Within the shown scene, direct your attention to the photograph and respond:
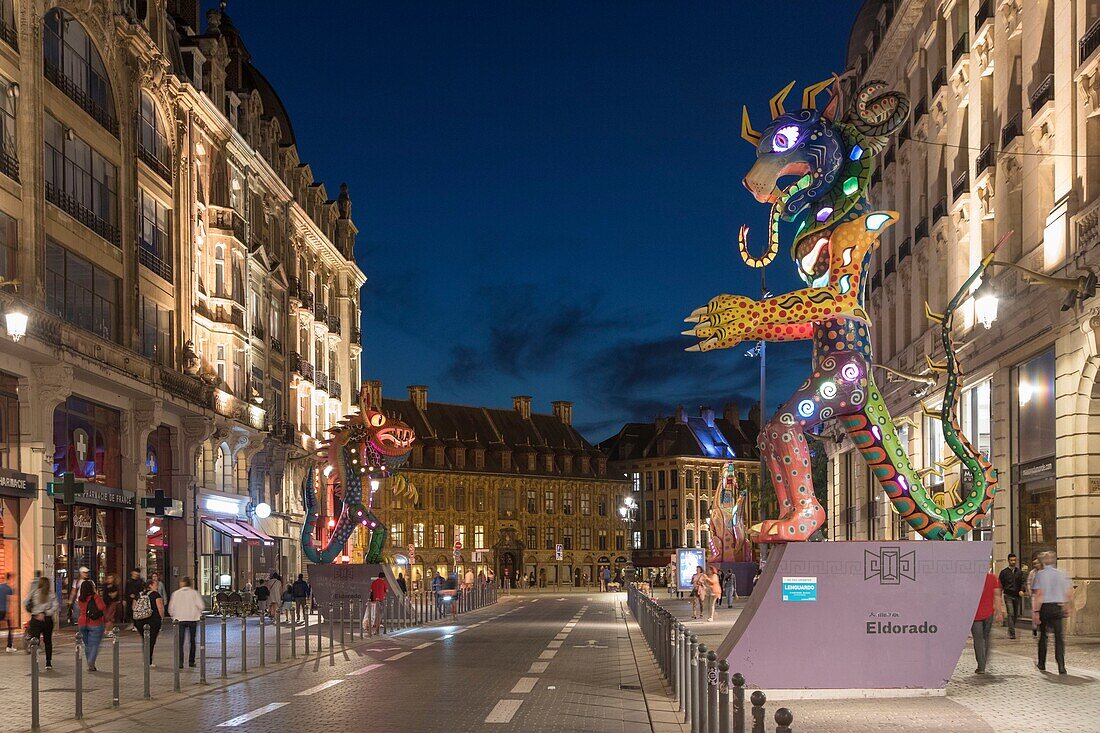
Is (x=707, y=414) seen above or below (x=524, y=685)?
above

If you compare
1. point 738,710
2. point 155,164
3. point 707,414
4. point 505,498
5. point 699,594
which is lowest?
point 505,498

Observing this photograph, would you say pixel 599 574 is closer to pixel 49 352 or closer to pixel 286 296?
pixel 286 296

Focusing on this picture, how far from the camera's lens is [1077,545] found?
2711 centimetres

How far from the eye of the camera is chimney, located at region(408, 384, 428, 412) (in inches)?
4454

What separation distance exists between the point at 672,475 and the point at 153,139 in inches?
3368

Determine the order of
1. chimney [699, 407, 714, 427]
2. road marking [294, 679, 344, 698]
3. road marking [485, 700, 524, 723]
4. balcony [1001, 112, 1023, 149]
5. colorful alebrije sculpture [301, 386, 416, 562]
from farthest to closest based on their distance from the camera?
1. chimney [699, 407, 714, 427]
2. colorful alebrije sculpture [301, 386, 416, 562]
3. balcony [1001, 112, 1023, 149]
4. road marking [294, 679, 344, 698]
5. road marking [485, 700, 524, 723]

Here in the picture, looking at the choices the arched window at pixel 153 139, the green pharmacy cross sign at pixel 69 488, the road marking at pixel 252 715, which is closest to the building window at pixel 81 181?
the arched window at pixel 153 139

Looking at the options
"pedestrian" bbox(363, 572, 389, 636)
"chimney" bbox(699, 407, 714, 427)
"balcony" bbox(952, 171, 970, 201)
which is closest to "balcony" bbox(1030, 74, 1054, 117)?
"balcony" bbox(952, 171, 970, 201)

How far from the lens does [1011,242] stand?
33.1m

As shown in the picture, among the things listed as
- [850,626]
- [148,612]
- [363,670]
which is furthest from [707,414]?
[850,626]

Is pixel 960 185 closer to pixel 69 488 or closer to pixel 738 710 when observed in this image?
pixel 69 488

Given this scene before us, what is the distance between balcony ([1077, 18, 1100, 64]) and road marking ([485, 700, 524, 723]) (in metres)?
17.2

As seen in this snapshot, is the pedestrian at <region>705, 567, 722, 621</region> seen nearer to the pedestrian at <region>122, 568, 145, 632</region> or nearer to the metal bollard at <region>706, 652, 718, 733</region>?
the pedestrian at <region>122, 568, 145, 632</region>

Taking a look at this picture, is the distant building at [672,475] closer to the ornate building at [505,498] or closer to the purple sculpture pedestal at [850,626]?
the ornate building at [505,498]
